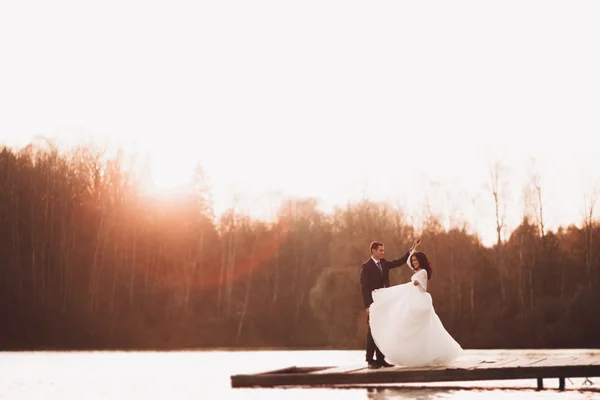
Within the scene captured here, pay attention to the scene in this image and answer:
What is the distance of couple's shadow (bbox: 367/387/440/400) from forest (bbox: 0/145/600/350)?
31211 mm

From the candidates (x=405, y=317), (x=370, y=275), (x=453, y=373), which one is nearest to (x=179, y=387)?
(x=370, y=275)

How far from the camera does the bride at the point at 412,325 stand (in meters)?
17.0

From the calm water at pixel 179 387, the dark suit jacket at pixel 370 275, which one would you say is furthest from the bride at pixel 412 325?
the calm water at pixel 179 387

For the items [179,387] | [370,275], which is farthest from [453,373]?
[179,387]

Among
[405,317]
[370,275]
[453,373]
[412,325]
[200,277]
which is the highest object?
[200,277]

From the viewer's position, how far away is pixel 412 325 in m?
17.0

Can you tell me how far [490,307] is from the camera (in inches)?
2106

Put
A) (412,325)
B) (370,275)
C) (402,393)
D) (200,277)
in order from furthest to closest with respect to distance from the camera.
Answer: (200,277), (402,393), (370,275), (412,325)

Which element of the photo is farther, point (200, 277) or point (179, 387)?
point (200, 277)

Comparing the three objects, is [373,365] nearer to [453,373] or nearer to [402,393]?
[402,393]

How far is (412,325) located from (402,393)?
1728 millimetres

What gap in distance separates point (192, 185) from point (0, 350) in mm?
23375

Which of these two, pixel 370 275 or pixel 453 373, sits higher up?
pixel 370 275

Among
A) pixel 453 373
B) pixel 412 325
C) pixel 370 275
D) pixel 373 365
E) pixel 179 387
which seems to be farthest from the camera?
pixel 179 387
